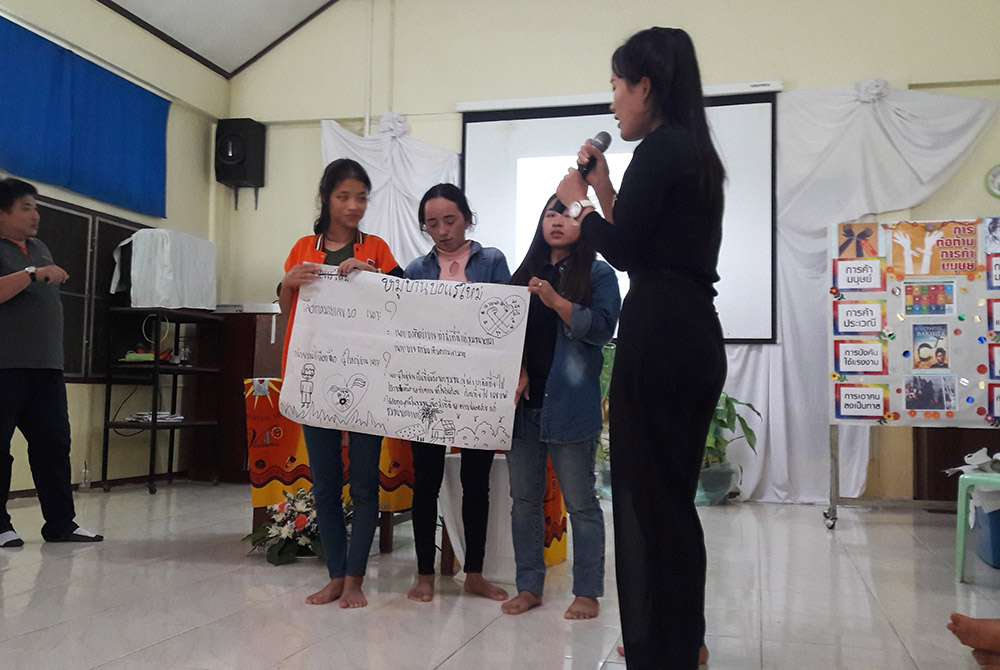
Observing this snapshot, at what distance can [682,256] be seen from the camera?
4.66 ft

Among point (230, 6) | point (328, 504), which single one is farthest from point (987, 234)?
point (230, 6)

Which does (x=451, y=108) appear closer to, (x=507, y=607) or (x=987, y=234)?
(x=987, y=234)

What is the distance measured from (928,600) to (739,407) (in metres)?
3.03

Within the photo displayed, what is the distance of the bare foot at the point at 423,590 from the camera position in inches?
104

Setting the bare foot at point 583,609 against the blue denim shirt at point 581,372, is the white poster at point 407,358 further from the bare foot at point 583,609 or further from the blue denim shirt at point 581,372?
the bare foot at point 583,609

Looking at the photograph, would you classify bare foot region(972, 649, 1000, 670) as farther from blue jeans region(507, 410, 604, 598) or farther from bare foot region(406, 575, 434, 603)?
bare foot region(406, 575, 434, 603)

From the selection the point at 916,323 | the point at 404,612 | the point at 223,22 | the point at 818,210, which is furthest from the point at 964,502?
the point at 223,22

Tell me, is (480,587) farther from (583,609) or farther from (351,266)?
(351,266)

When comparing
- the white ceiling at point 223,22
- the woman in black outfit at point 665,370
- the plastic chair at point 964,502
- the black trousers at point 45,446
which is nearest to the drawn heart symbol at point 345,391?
the woman in black outfit at point 665,370

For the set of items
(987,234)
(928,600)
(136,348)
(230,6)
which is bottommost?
(928,600)

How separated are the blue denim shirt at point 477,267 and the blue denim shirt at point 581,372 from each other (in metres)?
0.36

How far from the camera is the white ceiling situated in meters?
5.95

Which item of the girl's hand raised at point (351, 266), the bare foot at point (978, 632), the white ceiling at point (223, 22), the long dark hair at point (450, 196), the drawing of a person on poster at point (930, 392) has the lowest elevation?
the bare foot at point (978, 632)

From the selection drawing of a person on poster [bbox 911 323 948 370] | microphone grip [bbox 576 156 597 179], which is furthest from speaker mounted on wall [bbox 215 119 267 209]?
microphone grip [bbox 576 156 597 179]
